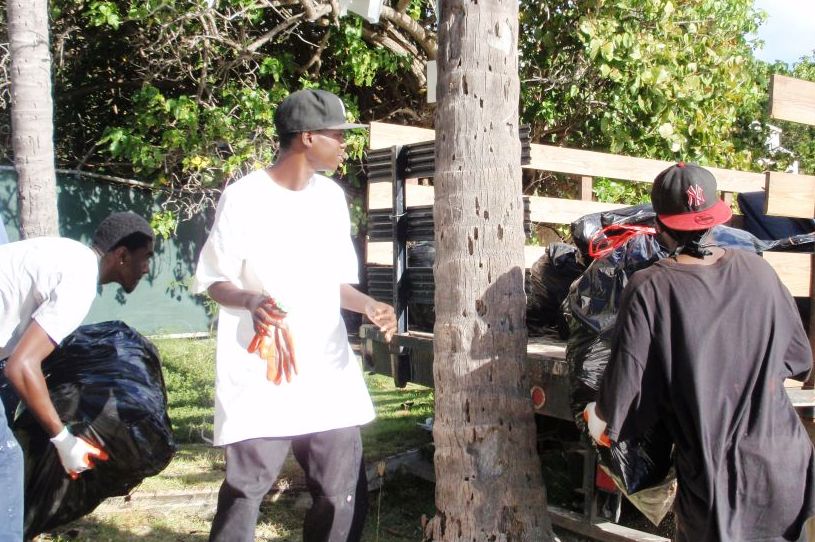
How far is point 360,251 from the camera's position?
12.5 meters

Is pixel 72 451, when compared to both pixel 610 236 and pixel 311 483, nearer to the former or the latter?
pixel 311 483

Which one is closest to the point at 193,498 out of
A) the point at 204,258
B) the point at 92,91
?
the point at 204,258

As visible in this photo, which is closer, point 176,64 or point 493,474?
point 493,474

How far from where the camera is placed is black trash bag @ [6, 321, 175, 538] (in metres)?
3.62

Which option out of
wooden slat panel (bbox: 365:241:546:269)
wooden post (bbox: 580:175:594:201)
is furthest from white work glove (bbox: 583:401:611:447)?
wooden post (bbox: 580:175:594:201)

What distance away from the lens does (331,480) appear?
3.05 metres

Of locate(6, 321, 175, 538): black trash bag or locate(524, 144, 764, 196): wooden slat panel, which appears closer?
locate(6, 321, 175, 538): black trash bag

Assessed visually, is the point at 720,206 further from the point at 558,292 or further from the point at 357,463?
the point at 558,292

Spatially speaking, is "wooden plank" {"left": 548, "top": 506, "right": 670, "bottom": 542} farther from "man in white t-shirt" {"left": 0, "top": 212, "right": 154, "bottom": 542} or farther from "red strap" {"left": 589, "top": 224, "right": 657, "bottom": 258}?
"man in white t-shirt" {"left": 0, "top": 212, "right": 154, "bottom": 542}

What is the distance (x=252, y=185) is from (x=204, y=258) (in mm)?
303

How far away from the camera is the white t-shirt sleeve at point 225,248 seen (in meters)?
2.94

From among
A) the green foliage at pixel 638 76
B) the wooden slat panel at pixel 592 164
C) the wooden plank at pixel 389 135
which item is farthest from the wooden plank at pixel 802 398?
the green foliage at pixel 638 76

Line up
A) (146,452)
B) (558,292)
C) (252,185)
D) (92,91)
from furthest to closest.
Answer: (92,91) → (558,292) → (146,452) → (252,185)

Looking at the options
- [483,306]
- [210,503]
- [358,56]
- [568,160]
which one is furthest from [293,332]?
[358,56]
